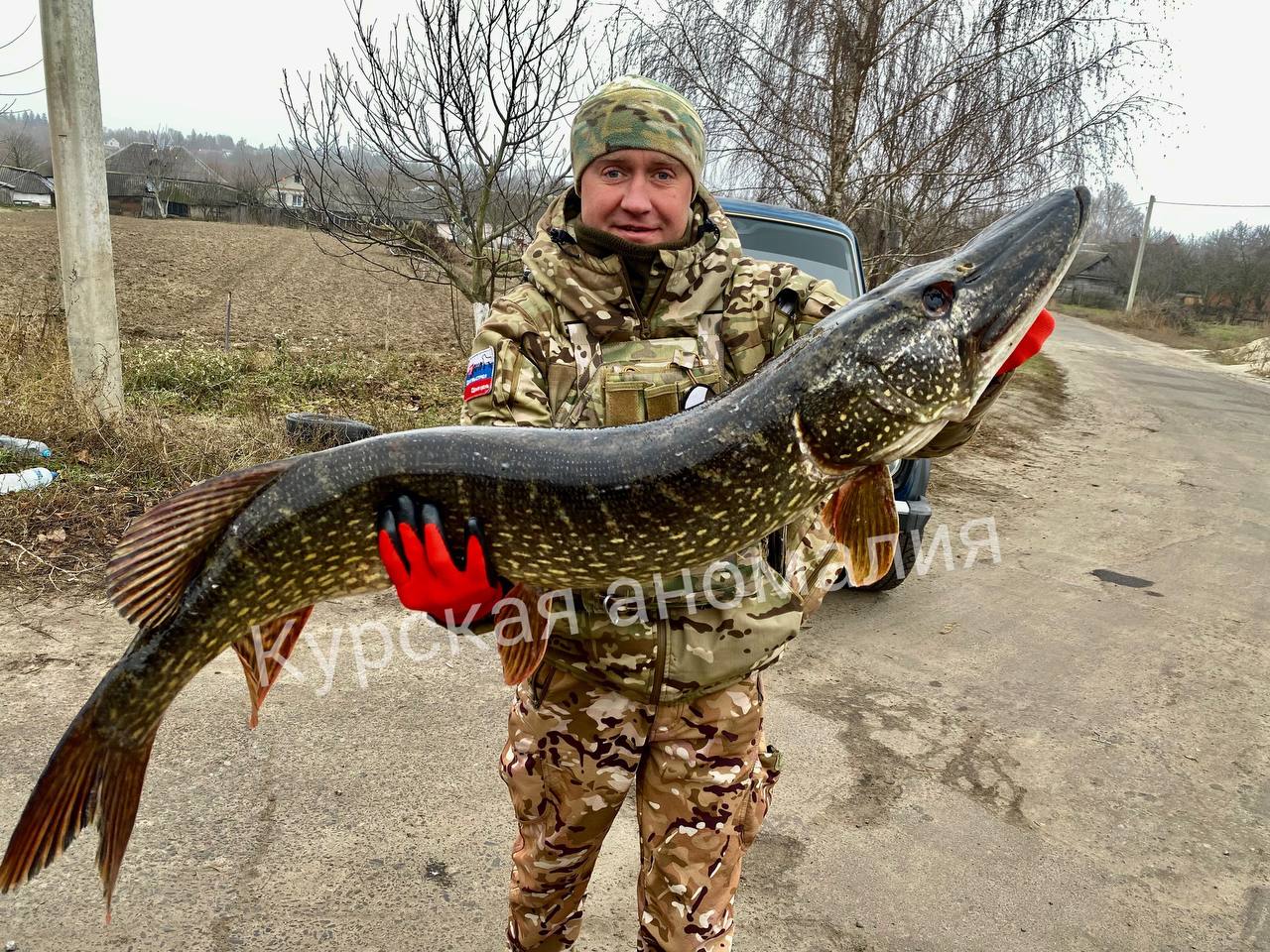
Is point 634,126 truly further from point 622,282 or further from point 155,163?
point 155,163

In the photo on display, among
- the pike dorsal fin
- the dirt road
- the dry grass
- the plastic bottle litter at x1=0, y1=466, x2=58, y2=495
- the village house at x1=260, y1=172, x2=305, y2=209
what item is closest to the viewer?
the pike dorsal fin

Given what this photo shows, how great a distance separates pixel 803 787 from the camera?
3109 mm

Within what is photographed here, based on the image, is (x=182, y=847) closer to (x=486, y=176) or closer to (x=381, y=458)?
(x=381, y=458)

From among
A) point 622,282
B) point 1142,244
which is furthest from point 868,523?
point 1142,244

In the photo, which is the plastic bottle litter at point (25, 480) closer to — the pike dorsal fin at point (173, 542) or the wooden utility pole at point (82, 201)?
the wooden utility pole at point (82, 201)

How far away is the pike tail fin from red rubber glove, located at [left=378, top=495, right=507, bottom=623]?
616mm

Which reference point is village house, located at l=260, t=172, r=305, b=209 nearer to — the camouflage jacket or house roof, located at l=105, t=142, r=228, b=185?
the camouflage jacket

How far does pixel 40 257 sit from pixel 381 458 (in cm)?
2358

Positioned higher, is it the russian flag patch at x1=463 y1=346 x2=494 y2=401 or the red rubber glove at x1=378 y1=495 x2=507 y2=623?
the russian flag patch at x1=463 y1=346 x2=494 y2=401

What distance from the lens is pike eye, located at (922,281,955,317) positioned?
162cm

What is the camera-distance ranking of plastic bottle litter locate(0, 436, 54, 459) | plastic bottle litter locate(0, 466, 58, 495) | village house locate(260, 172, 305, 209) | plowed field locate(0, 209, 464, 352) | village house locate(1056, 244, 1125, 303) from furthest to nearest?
village house locate(1056, 244, 1125, 303), plowed field locate(0, 209, 464, 352), village house locate(260, 172, 305, 209), plastic bottle litter locate(0, 436, 54, 459), plastic bottle litter locate(0, 466, 58, 495)

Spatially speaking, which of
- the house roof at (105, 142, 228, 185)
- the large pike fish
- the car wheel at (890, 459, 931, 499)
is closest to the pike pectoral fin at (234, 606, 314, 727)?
the large pike fish

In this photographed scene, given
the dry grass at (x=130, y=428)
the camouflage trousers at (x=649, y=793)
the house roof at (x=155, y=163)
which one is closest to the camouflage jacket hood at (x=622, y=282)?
the camouflage trousers at (x=649, y=793)

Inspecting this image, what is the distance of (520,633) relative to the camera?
1.75m
